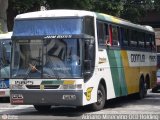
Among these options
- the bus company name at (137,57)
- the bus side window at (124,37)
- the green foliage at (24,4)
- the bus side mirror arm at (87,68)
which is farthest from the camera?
the green foliage at (24,4)

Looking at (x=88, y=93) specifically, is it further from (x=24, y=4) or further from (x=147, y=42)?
(x=24, y=4)

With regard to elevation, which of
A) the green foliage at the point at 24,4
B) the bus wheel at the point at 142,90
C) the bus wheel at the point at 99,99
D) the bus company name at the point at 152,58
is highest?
the green foliage at the point at 24,4

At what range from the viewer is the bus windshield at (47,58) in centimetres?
1518

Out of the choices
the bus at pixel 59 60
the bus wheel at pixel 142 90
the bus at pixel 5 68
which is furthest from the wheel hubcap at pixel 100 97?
the bus at pixel 5 68

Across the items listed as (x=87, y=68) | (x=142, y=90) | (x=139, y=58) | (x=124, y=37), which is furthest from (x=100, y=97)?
(x=142, y=90)

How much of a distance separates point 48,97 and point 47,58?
116 cm

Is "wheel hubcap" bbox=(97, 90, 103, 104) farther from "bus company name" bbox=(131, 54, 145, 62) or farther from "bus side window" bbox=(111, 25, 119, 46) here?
"bus company name" bbox=(131, 54, 145, 62)

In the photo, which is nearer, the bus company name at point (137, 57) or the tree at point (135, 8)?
the bus company name at point (137, 57)

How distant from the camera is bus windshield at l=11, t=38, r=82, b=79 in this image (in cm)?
1518

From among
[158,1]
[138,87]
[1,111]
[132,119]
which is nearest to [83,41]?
[132,119]

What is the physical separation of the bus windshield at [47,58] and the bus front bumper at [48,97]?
0.47 m

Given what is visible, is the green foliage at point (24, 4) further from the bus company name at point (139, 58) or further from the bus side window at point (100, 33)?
the bus side window at point (100, 33)

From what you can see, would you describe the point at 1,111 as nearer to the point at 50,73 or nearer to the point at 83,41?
the point at 50,73

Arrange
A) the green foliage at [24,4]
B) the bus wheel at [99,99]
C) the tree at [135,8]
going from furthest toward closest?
the tree at [135,8]
the green foliage at [24,4]
the bus wheel at [99,99]
